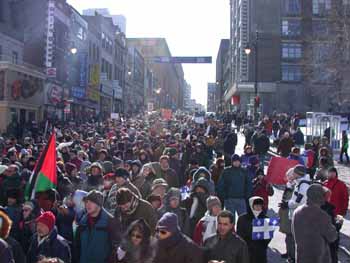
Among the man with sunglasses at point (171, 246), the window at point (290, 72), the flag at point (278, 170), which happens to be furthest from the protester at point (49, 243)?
the window at point (290, 72)

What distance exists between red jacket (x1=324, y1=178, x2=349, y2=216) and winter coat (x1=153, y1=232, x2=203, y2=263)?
495 centimetres

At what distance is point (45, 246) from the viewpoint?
6273 mm

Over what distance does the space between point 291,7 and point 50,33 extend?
4027 cm

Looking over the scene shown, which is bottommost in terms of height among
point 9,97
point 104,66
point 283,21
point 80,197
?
point 80,197

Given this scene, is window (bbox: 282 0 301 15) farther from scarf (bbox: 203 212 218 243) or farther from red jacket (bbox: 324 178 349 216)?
scarf (bbox: 203 212 218 243)

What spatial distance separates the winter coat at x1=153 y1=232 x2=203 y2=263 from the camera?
566 centimetres

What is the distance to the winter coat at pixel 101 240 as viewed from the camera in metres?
6.73

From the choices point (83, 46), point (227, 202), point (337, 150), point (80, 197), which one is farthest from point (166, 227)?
point (83, 46)

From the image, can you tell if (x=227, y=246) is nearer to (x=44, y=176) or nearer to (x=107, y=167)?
(x=44, y=176)

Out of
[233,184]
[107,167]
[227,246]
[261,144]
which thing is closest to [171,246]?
[227,246]

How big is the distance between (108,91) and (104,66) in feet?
11.5

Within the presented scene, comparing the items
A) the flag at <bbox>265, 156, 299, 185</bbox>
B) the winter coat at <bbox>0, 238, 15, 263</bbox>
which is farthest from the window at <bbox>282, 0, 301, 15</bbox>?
the winter coat at <bbox>0, 238, 15, 263</bbox>

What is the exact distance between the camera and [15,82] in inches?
1425

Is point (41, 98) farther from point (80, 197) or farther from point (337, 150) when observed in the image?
point (80, 197)
